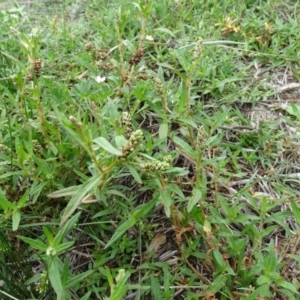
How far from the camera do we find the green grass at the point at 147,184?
1.47 m

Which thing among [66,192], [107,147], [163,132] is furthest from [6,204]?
[163,132]

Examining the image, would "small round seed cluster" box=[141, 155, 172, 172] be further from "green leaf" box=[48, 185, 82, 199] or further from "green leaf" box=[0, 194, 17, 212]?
"green leaf" box=[0, 194, 17, 212]

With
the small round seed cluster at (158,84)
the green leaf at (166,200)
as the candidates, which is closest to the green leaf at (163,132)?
the small round seed cluster at (158,84)

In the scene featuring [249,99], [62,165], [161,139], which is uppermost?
[161,139]

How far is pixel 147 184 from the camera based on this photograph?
5.36 feet

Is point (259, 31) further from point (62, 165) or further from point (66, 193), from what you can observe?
point (66, 193)

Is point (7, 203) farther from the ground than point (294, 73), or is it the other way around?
point (7, 203)

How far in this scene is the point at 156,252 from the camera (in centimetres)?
168

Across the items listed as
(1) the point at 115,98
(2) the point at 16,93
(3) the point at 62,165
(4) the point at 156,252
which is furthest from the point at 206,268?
(2) the point at 16,93

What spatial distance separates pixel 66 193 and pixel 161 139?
1.32ft

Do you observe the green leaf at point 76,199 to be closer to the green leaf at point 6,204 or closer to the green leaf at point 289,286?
the green leaf at point 6,204

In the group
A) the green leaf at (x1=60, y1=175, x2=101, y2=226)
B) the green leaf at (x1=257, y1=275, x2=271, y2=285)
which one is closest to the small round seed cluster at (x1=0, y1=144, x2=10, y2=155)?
the green leaf at (x1=60, y1=175, x2=101, y2=226)

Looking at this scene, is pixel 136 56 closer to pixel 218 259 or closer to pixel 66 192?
pixel 66 192

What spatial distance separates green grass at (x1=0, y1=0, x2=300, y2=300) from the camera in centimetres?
147
